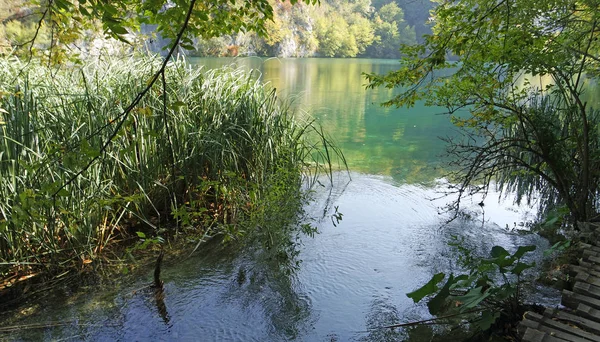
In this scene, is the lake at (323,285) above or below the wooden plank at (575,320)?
below

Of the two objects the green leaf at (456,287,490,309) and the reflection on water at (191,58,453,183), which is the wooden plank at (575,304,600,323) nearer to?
the green leaf at (456,287,490,309)

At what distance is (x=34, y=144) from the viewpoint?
324 cm

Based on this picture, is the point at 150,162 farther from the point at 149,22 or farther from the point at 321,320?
the point at 321,320

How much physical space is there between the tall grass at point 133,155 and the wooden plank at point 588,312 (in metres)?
2.07

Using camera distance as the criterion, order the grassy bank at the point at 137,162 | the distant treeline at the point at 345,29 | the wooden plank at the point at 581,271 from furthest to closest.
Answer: the distant treeline at the point at 345,29, the grassy bank at the point at 137,162, the wooden plank at the point at 581,271

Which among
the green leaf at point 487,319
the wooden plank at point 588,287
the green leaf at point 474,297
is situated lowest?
the green leaf at point 487,319

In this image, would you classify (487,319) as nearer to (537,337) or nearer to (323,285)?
(537,337)

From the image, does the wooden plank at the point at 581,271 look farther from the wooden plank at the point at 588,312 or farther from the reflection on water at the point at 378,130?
the reflection on water at the point at 378,130

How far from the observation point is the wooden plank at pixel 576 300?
2137 millimetres

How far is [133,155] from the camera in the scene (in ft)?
12.7

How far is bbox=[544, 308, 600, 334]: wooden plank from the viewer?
2.00m

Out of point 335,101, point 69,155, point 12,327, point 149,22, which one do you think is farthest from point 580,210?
point 335,101

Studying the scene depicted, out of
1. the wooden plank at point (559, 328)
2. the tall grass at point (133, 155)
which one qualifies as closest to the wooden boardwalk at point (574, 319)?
the wooden plank at point (559, 328)

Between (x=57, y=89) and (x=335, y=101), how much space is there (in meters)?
11.0
